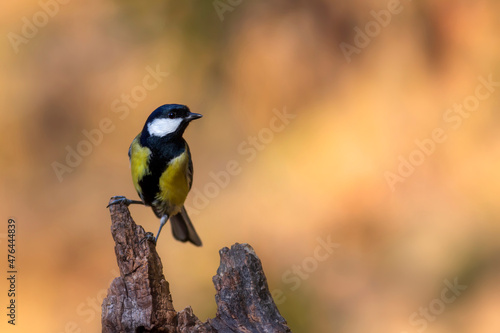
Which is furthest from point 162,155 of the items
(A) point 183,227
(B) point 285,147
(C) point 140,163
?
(B) point 285,147

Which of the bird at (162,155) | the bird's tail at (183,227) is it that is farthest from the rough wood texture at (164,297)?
the bird's tail at (183,227)

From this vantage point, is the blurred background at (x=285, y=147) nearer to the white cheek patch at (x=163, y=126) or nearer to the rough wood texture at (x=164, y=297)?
the white cheek patch at (x=163, y=126)

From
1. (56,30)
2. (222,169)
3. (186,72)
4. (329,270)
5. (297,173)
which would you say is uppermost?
(56,30)

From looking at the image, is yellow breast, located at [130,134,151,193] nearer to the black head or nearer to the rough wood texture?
the black head

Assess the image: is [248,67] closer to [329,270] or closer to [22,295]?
[329,270]

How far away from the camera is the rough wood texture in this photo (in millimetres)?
2244

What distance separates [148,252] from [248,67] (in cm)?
313

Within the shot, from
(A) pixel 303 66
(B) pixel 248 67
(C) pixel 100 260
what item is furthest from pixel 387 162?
(C) pixel 100 260

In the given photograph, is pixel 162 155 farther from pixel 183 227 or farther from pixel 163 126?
pixel 183 227

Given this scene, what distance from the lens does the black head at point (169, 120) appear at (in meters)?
2.82

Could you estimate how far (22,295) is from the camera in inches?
185

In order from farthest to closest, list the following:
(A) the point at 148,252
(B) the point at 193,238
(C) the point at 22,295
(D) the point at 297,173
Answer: (D) the point at 297,173, (C) the point at 22,295, (B) the point at 193,238, (A) the point at 148,252

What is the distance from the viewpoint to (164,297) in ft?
7.48

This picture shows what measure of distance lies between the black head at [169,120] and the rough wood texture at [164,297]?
0.61 meters
